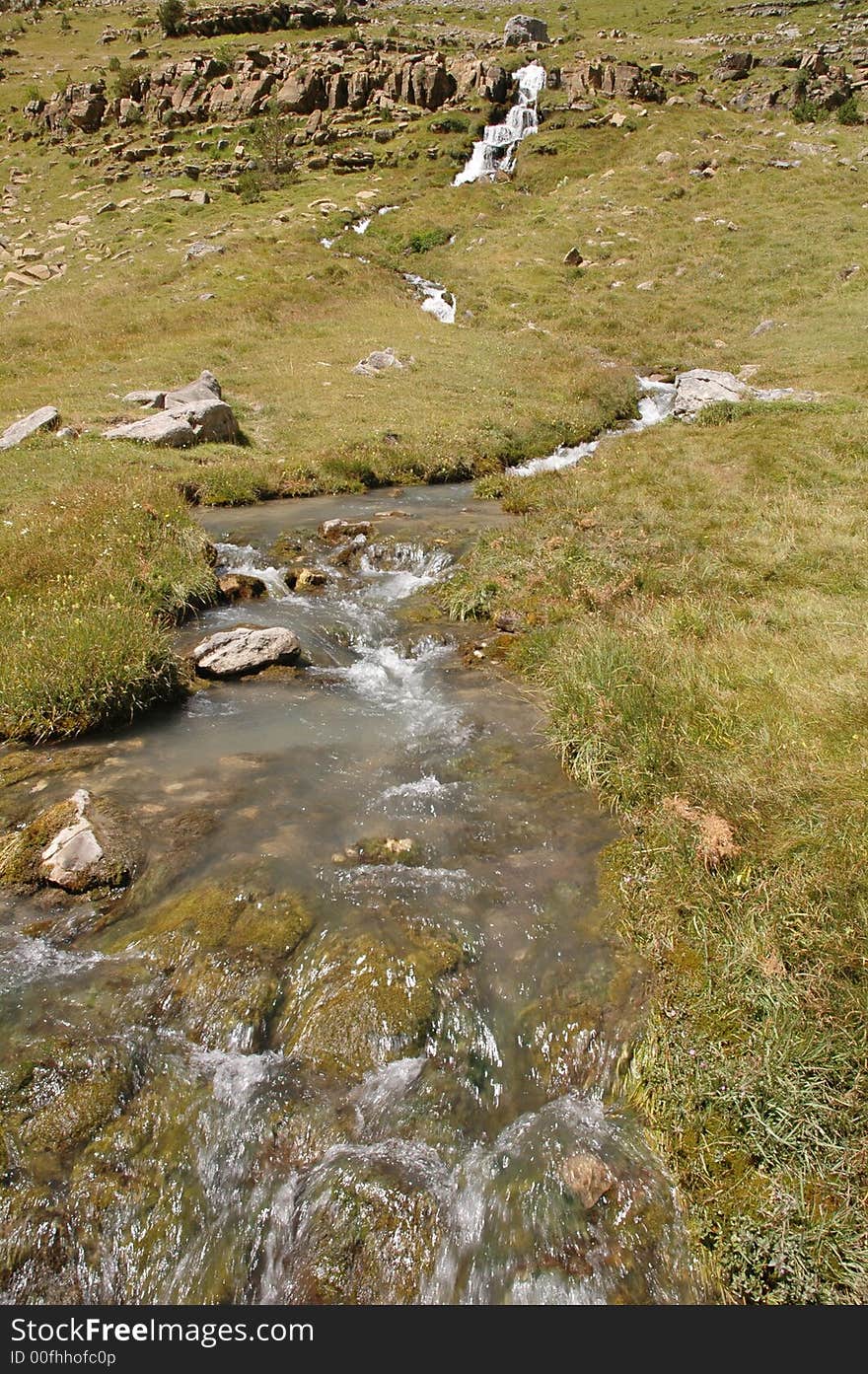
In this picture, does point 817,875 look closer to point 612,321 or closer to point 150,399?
point 150,399

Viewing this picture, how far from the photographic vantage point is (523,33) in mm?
85438

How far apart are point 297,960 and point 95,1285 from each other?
2381mm

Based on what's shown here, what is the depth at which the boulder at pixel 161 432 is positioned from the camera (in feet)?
66.5

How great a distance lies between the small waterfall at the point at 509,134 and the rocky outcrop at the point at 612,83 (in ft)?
11.0

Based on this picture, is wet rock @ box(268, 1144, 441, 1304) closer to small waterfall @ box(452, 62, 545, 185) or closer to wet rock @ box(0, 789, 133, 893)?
wet rock @ box(0, 789, 133, 893)

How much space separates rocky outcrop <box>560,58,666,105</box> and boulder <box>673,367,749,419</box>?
5480 cm

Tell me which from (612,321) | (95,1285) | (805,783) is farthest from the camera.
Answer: (612,321)

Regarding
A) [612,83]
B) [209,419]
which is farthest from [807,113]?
[209,419]

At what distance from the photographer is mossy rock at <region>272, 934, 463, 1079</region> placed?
5496 millimetres

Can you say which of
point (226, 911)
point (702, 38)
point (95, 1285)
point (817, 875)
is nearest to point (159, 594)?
point (226, 911)

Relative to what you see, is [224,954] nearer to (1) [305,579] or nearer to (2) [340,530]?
(1) [305,579]

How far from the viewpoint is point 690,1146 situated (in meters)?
4.77

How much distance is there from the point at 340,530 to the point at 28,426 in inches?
442

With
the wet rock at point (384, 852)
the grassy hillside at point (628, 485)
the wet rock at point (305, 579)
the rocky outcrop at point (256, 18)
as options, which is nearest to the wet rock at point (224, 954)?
the wet rock at point (384, 852)
